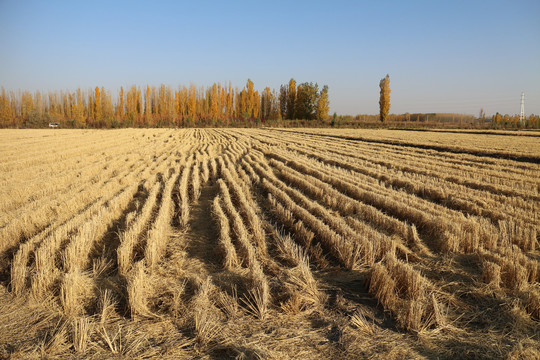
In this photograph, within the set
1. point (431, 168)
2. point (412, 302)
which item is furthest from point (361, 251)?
point (431, 168)

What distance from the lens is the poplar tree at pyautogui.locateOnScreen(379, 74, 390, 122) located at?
61250 millimetres

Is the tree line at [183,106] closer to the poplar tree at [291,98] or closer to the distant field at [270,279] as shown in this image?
the poplar tree at [291,98]

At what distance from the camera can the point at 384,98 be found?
61.3 meters

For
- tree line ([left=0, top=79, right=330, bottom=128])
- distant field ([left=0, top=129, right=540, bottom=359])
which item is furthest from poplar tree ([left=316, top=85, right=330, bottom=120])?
distant field ([left=0, top=129, right=540, bottom=359])

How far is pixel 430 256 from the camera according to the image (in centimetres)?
484

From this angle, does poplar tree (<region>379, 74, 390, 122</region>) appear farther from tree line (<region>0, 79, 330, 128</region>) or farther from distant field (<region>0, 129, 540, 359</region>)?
distant field (<region>0, 129, 540, 359</region>)

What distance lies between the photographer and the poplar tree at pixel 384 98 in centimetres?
6125

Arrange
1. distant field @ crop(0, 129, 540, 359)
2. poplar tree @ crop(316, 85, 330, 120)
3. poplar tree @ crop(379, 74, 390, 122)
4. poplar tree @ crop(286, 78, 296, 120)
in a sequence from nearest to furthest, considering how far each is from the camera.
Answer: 1. distant field @ crop(0, 129, 540, 359)
2. poplar tree @ crop(379, 74, 390, 122)
3. poplar tree @ crop(316, 85, 330, 120)
4. poplar tree @ crop(286, 78, 296, 120)

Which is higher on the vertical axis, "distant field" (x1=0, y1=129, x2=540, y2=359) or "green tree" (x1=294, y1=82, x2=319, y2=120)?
"green tree" (x1=294, y1=82, x2=319, y2=120)

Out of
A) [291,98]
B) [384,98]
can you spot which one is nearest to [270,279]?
[384,98]

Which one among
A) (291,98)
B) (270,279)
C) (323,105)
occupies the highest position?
(291,98)

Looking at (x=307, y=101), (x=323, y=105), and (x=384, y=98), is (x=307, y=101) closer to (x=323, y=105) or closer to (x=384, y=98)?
(x=323, y=105)

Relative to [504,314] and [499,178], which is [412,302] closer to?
[504,314]

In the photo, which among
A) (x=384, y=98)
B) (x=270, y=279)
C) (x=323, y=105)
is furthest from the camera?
(x=323, y=105)
